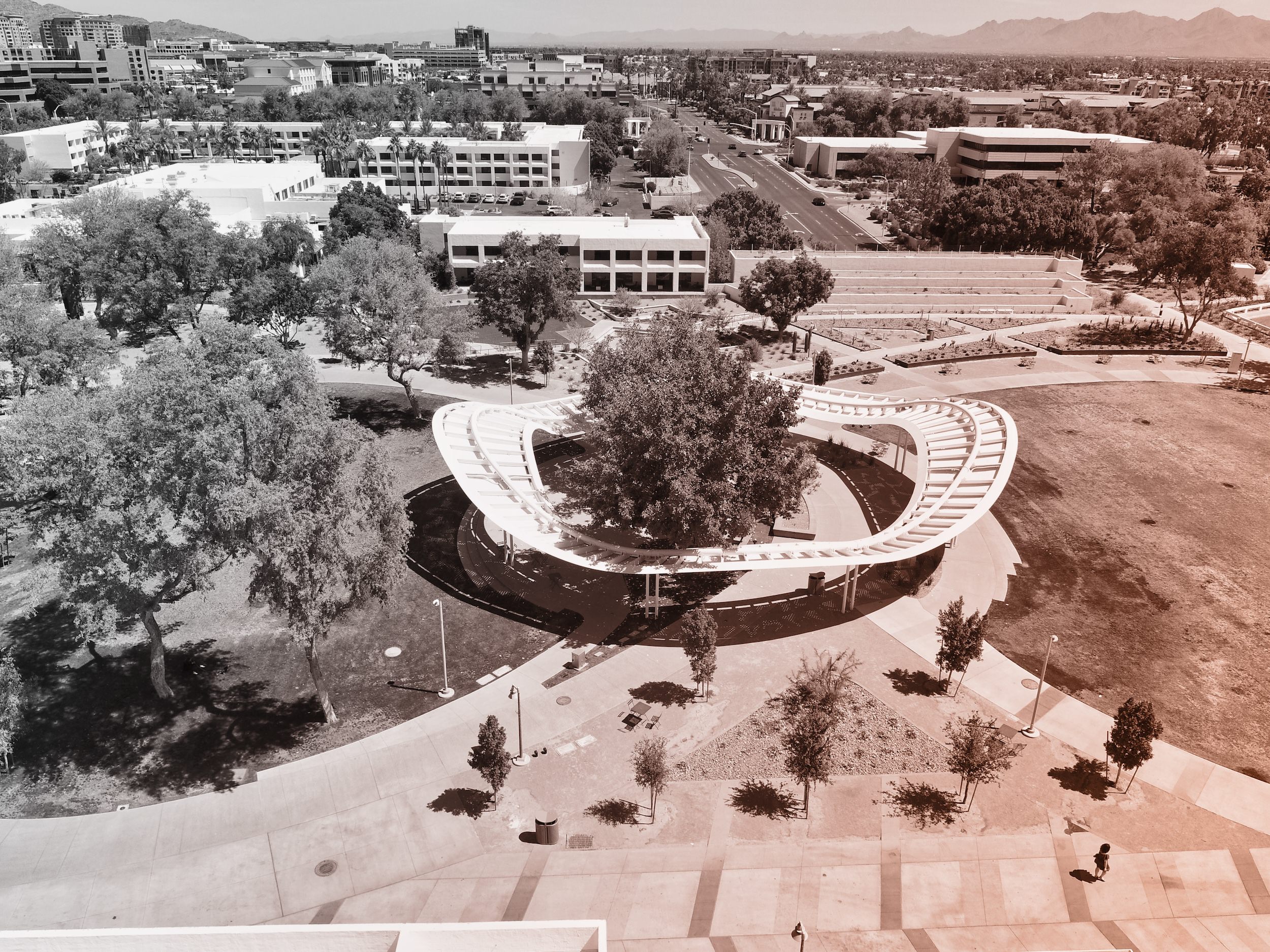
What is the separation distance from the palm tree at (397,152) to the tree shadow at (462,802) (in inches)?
4896

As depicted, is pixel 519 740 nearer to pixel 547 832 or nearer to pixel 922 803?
pixel 547 832

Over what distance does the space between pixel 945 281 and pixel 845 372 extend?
32.4m

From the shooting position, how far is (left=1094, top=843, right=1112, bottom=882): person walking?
30.2 metres

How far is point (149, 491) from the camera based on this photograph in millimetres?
34312

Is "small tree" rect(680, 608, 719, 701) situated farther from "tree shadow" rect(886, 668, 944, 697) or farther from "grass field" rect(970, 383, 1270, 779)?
"grass field" rect(970, 383, 1270, 779)

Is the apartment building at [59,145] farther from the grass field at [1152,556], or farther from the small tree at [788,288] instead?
the grass field at [1152,556]

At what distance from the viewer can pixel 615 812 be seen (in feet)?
108

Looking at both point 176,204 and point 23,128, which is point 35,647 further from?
point 23,128

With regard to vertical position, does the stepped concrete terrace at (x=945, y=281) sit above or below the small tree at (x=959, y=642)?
above

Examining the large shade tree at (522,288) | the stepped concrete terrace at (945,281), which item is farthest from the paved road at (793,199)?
the large shade tree at (522,288)

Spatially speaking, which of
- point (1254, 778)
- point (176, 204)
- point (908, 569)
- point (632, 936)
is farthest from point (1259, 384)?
point (176, 204)

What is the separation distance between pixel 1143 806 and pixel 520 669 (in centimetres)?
2603

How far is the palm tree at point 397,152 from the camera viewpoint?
14362 cm

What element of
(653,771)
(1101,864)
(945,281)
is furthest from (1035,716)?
(945,281)
